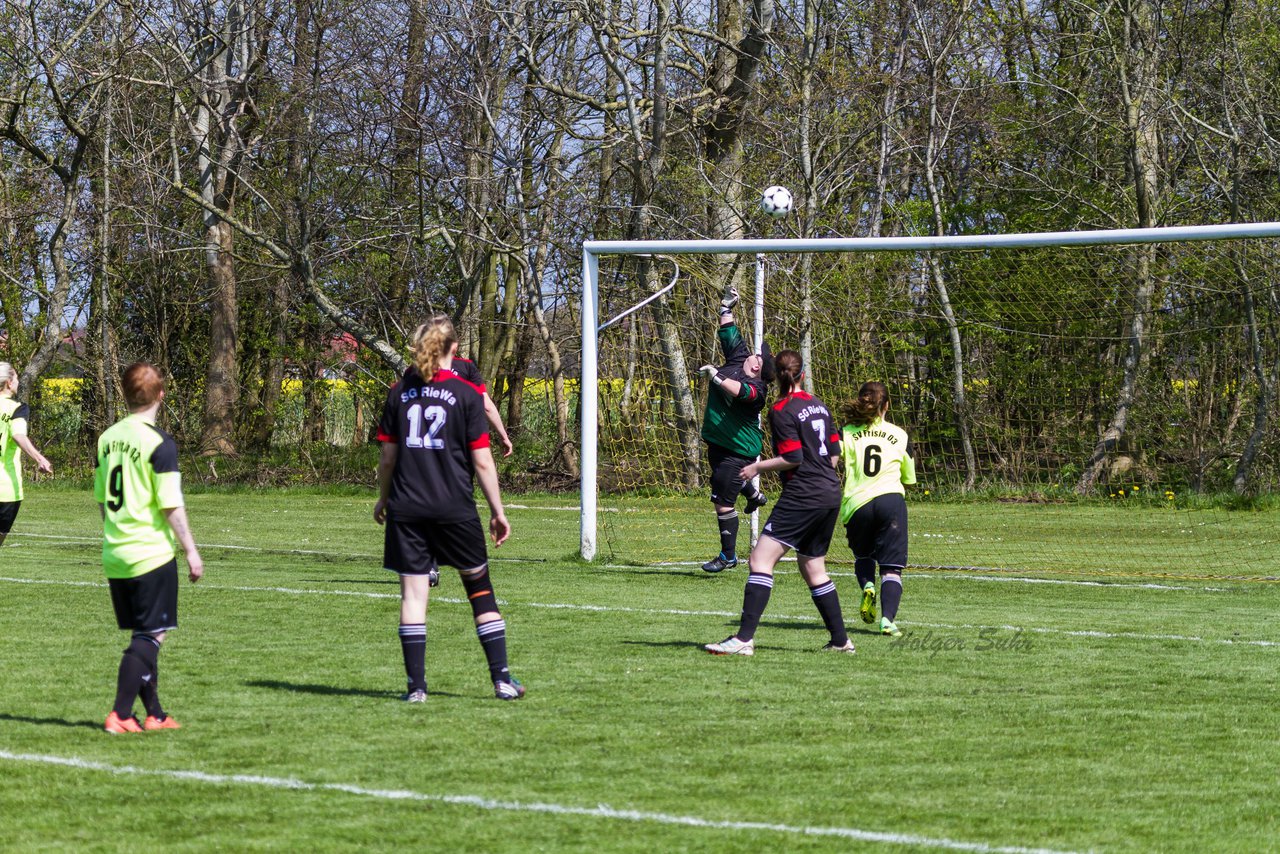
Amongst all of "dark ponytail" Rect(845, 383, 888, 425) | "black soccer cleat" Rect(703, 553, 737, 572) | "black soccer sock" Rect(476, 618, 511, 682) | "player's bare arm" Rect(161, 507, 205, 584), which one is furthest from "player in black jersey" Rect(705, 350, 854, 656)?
"black soccer cleat" Rect(703, 553, 737, 572)

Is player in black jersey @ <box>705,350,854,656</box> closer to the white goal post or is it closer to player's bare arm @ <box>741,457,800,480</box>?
player's bare arm @ <box>741,457,800,480</box>

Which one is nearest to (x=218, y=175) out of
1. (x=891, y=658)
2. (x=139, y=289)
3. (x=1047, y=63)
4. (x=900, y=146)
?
(x=139, y=289)

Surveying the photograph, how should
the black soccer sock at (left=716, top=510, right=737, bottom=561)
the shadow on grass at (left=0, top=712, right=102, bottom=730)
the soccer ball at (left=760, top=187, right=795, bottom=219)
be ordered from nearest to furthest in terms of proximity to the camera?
the shadow on grass at (left=0, top=712, right=102, bottom=730), the black soccer sock at (left=716, top=510, right=737, bottom=561), the soccer ball at (left=760, top=187, right=795, bottom=219)

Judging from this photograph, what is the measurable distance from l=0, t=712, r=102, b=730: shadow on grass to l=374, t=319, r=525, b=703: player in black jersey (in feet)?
4.62

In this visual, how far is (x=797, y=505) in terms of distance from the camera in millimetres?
8461

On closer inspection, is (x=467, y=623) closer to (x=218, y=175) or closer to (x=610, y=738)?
(x=610, y=738)

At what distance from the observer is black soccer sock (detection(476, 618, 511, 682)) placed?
7.02 meters

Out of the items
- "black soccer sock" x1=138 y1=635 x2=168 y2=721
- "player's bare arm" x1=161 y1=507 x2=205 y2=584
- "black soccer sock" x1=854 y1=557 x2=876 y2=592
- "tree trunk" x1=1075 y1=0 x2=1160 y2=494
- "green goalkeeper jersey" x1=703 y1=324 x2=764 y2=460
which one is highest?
"tree trunk" x1=1075 y1=0 x2=1160 y2=494

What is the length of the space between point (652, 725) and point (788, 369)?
2.77 metres

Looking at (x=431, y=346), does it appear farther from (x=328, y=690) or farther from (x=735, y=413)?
(x=735, y=413)

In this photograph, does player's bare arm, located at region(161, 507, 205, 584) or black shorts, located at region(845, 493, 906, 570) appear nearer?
player's bare arm, located at region(161, 507, 205, 584)

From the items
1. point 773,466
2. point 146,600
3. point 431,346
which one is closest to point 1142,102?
point 773,466

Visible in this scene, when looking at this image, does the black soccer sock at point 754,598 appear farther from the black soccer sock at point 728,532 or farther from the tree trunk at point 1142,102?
the tree trunk at point 1142,102

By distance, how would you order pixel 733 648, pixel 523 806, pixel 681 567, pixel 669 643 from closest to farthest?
pixel 523 806 → pixel 733 648 → pixel 669 643 → pixel 681 567
